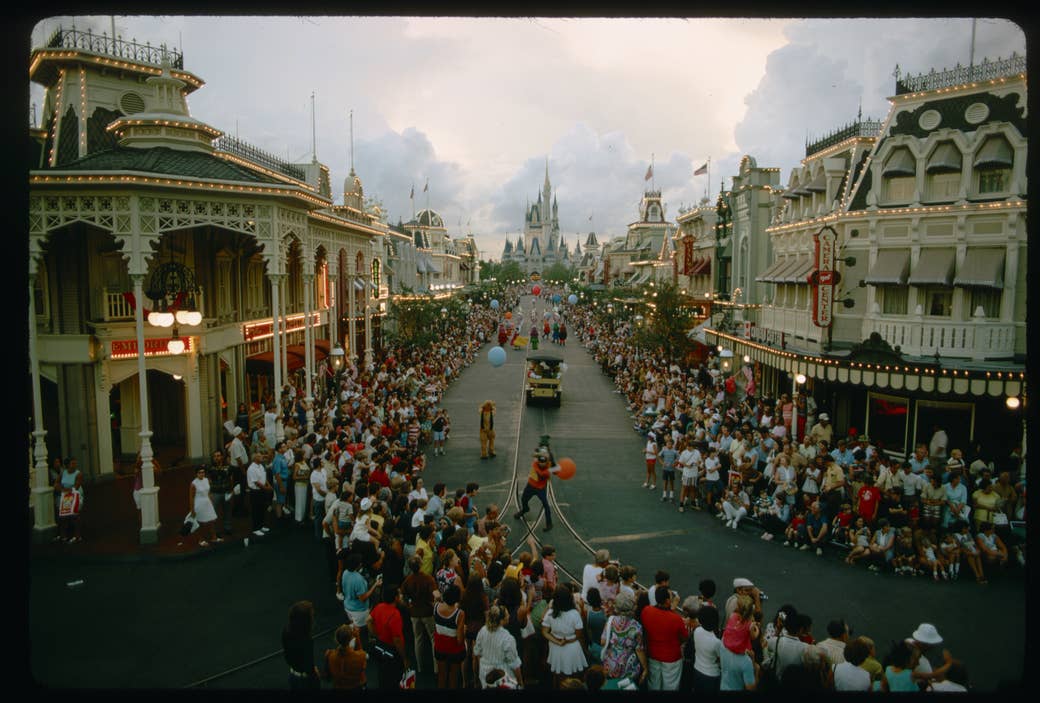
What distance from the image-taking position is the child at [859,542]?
453 inches

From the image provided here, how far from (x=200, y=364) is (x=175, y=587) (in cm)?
864

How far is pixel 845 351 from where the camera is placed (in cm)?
2023

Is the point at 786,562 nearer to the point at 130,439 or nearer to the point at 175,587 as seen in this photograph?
the point at 175,587

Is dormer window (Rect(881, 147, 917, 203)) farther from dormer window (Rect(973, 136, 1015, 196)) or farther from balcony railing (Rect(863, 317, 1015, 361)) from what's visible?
balcony railing (Rect(863, 317, 1015, 361))

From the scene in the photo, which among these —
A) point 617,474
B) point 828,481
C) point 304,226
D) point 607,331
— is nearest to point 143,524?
point 304,226

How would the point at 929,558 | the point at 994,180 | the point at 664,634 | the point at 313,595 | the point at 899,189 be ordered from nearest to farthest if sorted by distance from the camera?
the point at 664,634 < the point at 313,595 < the point at 929,558 < the point at 994,180 < the point at 899,189

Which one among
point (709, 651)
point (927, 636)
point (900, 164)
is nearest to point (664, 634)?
point (709, 651)

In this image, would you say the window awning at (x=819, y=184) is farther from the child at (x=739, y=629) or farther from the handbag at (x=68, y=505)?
the handbag at (x=68, y=505)

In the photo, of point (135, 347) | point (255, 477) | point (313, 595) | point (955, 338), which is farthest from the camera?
point (955, 338)

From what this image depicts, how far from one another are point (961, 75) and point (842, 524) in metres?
14.4

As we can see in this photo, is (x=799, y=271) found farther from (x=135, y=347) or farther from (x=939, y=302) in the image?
(x=135, y=347)

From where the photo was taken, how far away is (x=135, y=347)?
52.3 feet

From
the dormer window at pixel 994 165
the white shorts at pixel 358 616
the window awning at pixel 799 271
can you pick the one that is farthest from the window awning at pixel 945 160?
the white shorts at pixel 358 616

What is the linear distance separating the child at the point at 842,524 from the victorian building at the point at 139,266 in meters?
13.0
